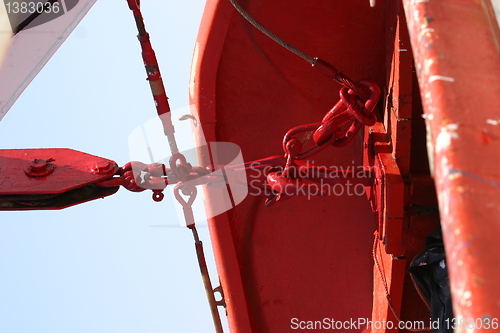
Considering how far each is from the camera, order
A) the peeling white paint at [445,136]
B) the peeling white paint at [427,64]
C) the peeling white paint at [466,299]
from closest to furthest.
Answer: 1. the peeling white paint at [466,299]
2. the peeling white paint at [445,136]
3. the peeling white paint at [427,64]

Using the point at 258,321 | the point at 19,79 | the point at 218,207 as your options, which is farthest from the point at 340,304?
the point at 19,79

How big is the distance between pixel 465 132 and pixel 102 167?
1.95m

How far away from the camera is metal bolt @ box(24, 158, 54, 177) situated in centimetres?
272

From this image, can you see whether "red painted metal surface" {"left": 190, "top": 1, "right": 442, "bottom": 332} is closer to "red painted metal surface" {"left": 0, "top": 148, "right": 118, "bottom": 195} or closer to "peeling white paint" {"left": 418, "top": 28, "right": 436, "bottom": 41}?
"red painted metal surface" {"left": 0, "top": 148, "right": 118, "bottom": 195}

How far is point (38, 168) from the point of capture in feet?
8.91

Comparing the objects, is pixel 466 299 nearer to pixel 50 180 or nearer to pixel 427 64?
pixel 427 64

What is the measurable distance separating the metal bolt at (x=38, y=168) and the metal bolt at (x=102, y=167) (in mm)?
192

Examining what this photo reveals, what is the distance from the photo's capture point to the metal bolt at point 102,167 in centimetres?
274

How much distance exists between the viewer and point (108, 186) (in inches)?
108

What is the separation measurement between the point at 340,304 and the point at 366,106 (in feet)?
5.01

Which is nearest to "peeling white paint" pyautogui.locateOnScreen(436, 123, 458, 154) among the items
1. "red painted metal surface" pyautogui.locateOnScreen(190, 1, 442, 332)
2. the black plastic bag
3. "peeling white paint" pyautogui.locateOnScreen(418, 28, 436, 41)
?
"peeling white paint" pyautogui.locateOnScreen(418, 28, 436, 41)

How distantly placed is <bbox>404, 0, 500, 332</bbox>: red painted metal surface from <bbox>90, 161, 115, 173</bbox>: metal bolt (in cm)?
175

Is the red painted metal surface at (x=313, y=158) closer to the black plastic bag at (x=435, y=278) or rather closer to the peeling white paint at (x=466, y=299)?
the black plastic bag at (x=435, y=278)

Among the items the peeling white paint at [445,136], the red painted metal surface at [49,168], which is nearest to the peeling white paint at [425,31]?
the peeling white paint at [445,136]
